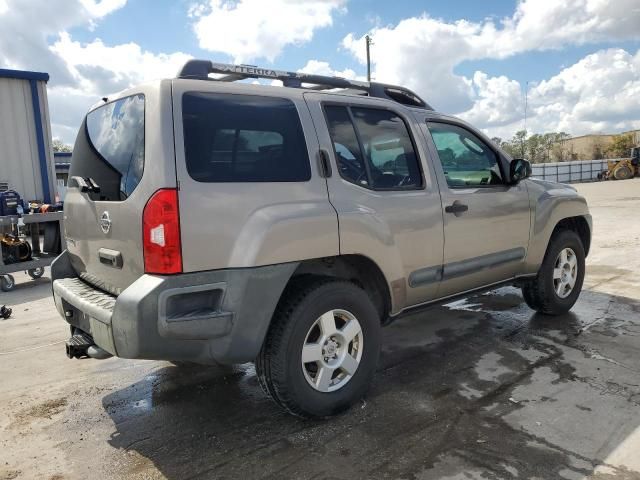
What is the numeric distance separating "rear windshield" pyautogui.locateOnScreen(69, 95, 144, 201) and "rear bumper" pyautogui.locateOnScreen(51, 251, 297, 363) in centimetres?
59

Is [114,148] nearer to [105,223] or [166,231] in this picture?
[105,223]

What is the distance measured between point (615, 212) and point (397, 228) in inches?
534

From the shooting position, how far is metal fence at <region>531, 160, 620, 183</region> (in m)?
34.5

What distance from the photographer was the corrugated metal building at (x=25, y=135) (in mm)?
8352

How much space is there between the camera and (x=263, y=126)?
113 inches

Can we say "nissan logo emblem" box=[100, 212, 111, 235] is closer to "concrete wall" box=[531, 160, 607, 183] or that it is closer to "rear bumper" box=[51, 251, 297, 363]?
"rear bumper" box=[51, 251, 297, 363]

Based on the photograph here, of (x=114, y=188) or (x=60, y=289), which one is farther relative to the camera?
(x=60, y=289)

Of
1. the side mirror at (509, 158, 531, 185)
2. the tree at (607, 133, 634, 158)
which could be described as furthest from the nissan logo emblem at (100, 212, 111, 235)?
the tree at (607, 133, 634, 158)

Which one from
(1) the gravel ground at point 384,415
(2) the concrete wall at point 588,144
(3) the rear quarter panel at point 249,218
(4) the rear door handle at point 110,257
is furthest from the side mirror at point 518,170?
(2) the concrete wall at point 588,144

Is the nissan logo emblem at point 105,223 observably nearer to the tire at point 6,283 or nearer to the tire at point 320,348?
the tire at point 320,348

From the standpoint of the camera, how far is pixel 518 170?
13.9ft

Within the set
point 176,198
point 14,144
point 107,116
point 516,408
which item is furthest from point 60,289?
point 14,144

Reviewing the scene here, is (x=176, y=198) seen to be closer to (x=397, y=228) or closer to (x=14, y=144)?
(x=397, y=228)

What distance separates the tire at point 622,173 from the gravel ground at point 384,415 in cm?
3646
